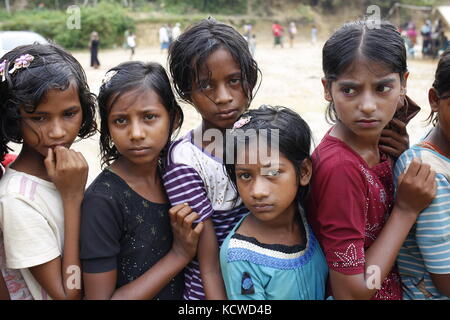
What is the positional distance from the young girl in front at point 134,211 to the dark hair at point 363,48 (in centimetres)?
67

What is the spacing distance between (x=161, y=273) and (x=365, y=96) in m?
0.99

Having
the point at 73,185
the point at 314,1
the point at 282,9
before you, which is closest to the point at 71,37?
the point at 282,9

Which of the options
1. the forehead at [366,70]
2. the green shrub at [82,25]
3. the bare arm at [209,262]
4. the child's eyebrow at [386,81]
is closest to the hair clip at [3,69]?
the bare arm at [209,262]

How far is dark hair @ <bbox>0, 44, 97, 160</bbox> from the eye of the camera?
1691mm

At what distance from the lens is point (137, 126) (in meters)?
1.72

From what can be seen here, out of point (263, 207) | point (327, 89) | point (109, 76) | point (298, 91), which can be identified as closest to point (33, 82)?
point (109, 76)

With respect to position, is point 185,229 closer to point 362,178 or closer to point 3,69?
point 362,178

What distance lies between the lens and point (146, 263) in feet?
5.76

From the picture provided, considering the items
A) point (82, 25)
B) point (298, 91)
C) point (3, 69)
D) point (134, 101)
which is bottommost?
point (298, 91)

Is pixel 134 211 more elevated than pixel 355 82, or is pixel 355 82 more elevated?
pixel 355 82

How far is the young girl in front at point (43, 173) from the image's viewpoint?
5.20 feet

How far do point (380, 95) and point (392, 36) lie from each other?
229 mm

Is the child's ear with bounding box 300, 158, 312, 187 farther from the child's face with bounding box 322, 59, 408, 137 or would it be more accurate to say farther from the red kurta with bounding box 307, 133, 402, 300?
the child's face with bounding box 322, 59, 408, 137
